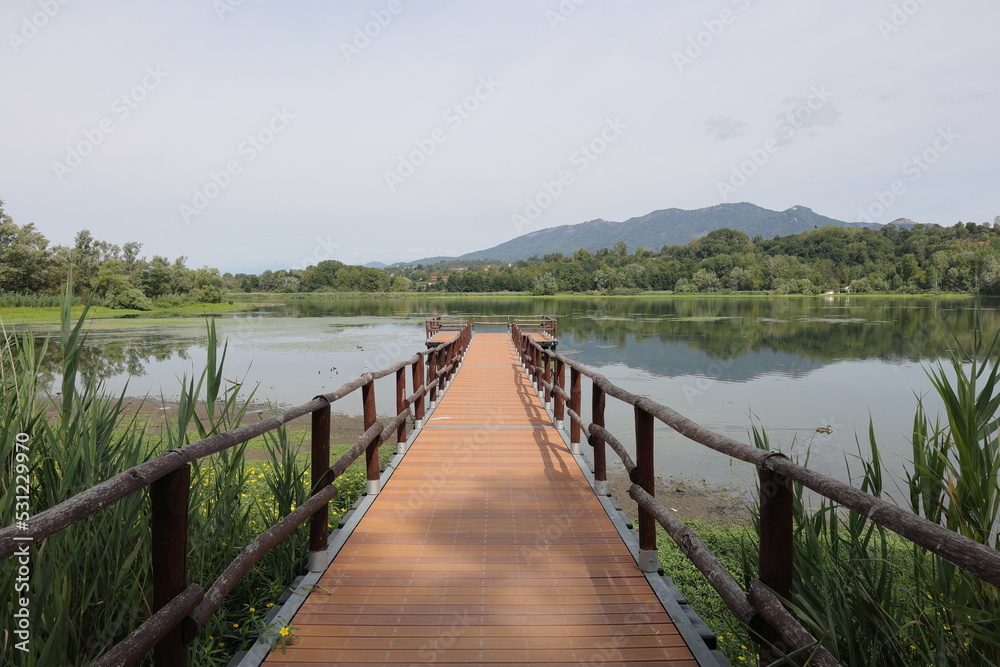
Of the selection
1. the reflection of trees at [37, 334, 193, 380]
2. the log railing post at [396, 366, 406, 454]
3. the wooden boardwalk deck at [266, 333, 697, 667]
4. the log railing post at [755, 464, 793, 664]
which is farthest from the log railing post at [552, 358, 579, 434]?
the reflection of trees at [37, 334, 193, 380]

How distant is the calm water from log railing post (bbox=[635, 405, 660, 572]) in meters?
1.15

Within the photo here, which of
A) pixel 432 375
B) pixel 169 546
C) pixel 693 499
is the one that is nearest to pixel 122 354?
pixel 432 375

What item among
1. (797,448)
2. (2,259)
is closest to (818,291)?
(797,448)

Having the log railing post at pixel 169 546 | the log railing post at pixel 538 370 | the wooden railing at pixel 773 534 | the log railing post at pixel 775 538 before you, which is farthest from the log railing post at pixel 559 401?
the log railing post at pixel 169 546

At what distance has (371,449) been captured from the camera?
4.05 meters

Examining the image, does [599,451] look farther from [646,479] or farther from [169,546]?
[169,546]

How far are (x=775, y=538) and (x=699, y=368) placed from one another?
61.2 feet

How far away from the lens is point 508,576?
297 centimetres

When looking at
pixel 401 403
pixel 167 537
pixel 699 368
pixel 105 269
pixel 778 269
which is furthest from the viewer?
pixel 778 269

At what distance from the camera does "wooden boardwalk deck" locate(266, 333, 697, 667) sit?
7.53ft

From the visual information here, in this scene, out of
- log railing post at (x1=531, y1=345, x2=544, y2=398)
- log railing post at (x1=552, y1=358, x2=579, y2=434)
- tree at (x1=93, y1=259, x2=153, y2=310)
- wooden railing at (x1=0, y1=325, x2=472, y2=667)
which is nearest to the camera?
wooden railing at (x1=0, y1=325, x2=472, y2=667)

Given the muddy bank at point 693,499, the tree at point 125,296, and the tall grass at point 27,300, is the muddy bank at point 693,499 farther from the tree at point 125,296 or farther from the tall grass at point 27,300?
the tree at point 125,296

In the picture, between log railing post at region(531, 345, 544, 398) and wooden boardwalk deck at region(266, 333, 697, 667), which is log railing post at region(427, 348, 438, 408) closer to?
log railing post at region(531, 345, 544, 398)

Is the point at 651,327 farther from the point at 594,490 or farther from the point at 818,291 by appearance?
the point at 818,291
